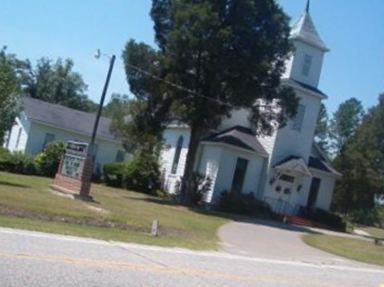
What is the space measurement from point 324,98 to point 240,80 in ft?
36.7

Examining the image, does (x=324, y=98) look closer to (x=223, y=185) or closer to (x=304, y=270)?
(x=223, y=185)

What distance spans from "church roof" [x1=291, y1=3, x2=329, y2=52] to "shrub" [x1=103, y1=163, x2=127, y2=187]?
1453 cm

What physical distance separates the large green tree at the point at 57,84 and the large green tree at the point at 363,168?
36399 millimetres

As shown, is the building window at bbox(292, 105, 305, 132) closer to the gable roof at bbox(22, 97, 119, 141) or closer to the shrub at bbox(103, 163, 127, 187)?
the shrub at bbox(103, 163, 127, 187)

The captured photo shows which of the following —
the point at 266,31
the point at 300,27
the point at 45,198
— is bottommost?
the point at 45,198

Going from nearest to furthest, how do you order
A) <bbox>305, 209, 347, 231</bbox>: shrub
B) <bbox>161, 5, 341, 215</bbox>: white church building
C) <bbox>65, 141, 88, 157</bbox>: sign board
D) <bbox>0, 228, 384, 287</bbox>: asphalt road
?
1. <bbox>0, 228, 384, 287</bbox>: asphalt road
2. <bbox>65, 141, 88, 157</bbox>: sign board
3. <bbox>161, 5, 341, 215</bbox>: white church building
4. <bbox>305, 209, 347, 231</bbox>: shrub

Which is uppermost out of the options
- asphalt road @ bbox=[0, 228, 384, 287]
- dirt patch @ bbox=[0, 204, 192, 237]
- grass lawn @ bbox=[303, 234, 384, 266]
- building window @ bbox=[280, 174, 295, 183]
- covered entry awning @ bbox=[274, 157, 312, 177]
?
covered entry awning @ bbox=[274, 157, 312, 177]

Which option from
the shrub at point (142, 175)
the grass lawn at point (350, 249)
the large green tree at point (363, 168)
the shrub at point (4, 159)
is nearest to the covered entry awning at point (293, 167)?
the shrub at point (142, 175)

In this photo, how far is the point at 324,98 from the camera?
1767 inches

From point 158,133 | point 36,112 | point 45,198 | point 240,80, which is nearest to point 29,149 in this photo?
point 36,112

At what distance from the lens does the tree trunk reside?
37516 millimetres

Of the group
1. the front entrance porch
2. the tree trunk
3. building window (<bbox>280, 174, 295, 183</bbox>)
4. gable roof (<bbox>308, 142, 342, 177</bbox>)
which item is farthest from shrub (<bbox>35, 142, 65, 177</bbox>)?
gable roof (<bbox>308, 142, 342, 177</bbox>)

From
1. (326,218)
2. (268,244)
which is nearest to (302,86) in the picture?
(326,218)

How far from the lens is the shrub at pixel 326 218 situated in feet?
147
